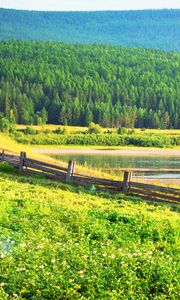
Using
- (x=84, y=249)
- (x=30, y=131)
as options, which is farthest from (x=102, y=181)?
(x=30, y=131)

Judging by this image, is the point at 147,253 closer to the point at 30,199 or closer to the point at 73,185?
the point at 30,199

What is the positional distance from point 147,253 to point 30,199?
338 inches

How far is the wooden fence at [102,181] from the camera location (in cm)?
2839

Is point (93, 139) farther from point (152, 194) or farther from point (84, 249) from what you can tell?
point (84, 249)

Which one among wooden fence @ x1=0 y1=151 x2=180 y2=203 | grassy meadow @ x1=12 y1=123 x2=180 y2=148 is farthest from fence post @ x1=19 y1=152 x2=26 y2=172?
grassy meadow @ x1=12 y1=123 x2=180 y2=148

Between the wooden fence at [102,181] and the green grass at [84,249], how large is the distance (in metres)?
2.23

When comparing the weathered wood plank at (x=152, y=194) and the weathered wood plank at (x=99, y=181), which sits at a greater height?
the weathered wood plank at (x=99, y=181)

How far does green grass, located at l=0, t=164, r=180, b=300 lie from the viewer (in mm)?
13633

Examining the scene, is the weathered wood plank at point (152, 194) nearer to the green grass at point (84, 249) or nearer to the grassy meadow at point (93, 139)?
the green grass at point (84, 249)

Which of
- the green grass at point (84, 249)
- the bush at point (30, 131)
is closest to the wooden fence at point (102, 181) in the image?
the green grass at point (84, 249)

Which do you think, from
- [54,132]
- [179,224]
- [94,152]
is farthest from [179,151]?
[179,224]

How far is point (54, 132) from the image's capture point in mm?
153750

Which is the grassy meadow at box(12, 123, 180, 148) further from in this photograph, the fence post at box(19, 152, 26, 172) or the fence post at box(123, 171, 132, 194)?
the fence post at box(123, 171, 132, 194)

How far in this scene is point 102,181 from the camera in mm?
30578
